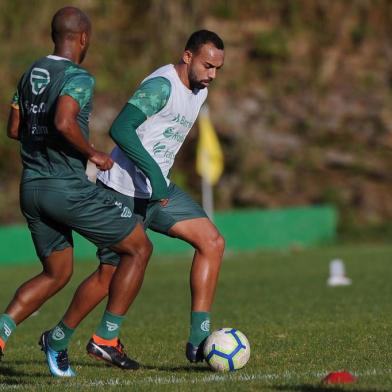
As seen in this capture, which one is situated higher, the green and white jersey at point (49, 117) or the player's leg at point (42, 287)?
the green and white jersey at point (49, 117)

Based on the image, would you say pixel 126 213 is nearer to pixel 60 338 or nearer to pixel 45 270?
pixel 45 270

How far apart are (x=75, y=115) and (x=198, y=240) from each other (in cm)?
153

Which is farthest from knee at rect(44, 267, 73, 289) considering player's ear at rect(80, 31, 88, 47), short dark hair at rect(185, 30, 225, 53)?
short dark hair at rect(185, 30, 225, 53)

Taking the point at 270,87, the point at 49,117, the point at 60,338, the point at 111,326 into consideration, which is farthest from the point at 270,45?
the point at 49,117

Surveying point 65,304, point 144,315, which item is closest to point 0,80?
point 65,304

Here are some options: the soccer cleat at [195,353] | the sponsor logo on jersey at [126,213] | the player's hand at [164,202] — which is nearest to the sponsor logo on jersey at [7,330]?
the sponsor logo on jersey at [126,213]

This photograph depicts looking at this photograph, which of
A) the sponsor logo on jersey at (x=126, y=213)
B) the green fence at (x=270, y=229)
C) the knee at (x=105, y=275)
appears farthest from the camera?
the green fence at (x=270, y=229)

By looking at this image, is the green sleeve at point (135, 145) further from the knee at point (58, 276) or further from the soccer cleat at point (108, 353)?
the soccer cleat at point (108, 353)

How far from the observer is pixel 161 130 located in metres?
7.62

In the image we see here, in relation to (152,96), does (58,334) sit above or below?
below

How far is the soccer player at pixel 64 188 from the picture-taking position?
22.3 feet

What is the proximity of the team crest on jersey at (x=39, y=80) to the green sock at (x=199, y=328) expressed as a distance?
1.93 meters

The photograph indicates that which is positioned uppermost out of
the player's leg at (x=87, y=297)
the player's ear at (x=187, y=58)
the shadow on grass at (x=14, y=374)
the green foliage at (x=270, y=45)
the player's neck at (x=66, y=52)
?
the player's neck at (x=66, y=52)

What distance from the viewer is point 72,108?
665cm
